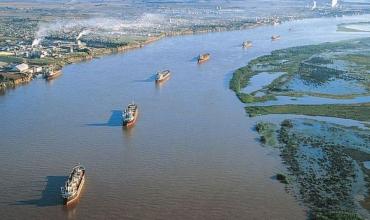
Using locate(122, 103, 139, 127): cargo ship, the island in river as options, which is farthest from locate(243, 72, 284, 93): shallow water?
locate(122, 103, 139, 127): cargo ship

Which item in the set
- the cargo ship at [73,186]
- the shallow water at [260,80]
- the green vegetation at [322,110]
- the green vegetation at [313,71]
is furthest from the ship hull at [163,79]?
the cargo ship at [73,186]

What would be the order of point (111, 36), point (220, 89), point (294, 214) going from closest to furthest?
point (294, 214) → point (220, 89) → point (111, 36)

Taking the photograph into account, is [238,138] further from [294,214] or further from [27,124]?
[27,124]

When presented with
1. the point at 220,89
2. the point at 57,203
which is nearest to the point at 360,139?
Result: the point at 220,89

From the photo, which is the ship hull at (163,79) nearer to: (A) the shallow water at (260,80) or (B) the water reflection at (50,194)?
(A) the shallow water at (260,80)

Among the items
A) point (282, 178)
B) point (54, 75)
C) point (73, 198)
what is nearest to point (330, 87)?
point (282, 178)

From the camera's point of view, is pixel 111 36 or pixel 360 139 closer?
pixel 360 139

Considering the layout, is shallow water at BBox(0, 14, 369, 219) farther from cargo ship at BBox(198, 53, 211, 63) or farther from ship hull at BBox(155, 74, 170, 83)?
cargo ship at BBox(198, 53, 211, 63)
